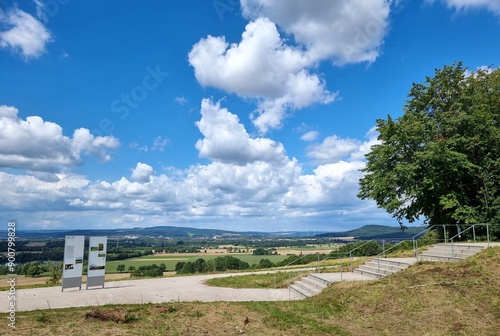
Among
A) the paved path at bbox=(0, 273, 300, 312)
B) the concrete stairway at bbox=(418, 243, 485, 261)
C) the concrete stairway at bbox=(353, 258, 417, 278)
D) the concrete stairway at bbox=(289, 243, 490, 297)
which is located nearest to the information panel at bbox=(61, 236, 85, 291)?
the paved path at bbox=(0, 273, 300, 312)

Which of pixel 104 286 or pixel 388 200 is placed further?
pixel 388 200

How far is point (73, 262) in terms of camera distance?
57.4 feet

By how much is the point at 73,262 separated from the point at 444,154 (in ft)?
73.8

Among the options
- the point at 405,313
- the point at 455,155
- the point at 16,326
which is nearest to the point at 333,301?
the point at 405,313

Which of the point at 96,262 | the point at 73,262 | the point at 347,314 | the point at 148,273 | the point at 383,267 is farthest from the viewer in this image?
the point at 148,273

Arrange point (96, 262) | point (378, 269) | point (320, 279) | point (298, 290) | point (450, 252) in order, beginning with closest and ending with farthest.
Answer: point (320, 279) → point (378, 269) → point (298, 290) → point (450, 252) → point (96, 262)

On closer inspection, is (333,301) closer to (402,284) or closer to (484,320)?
(402,284)

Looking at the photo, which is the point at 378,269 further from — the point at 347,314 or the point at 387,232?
the point at 387,232

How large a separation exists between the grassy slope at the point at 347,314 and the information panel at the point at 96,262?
7449mm

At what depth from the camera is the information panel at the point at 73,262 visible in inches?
671

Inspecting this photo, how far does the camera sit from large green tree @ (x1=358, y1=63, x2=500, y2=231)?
75.3 ft

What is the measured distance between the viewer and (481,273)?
1278 cm

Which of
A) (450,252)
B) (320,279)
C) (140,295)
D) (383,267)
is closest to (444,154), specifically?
(450,252)

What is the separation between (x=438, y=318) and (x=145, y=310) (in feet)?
28.1
